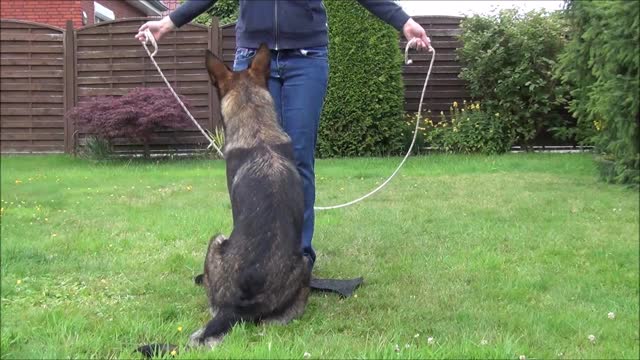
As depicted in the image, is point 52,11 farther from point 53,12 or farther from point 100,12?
point 100,12

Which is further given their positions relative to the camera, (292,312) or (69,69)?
(69,69)

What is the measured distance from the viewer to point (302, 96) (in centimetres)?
407

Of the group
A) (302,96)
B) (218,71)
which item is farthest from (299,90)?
(218,71)

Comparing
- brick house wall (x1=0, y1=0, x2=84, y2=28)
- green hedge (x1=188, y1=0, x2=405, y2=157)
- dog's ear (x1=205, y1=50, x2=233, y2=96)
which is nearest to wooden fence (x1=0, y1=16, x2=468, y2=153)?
green hedge (x1=188, y1=0, x2=405, y2=157)

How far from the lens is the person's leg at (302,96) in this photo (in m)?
4.06

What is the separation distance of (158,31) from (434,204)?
12.7 ft

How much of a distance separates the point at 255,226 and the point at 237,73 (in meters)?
0.99

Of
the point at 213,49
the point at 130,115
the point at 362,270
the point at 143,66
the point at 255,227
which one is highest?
the point at 213,49

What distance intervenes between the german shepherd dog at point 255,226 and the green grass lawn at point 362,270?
131 millimetres

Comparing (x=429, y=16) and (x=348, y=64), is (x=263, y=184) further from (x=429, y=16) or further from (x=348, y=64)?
(x=429, y=16)

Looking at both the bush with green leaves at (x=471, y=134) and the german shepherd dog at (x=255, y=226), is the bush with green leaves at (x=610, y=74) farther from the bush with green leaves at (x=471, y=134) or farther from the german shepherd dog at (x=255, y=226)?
Answer: the german shepherd dog at (x=255, y=226)

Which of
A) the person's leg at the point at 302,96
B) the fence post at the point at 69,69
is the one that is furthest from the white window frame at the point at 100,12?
the person's leg at the point at 302,96

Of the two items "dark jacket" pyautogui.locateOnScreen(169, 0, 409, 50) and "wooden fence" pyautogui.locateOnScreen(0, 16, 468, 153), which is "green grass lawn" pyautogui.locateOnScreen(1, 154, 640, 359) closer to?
"dark jacket" pyautogui.locateOnScreen(169, 0, 409, 50)

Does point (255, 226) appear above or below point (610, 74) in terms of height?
below
